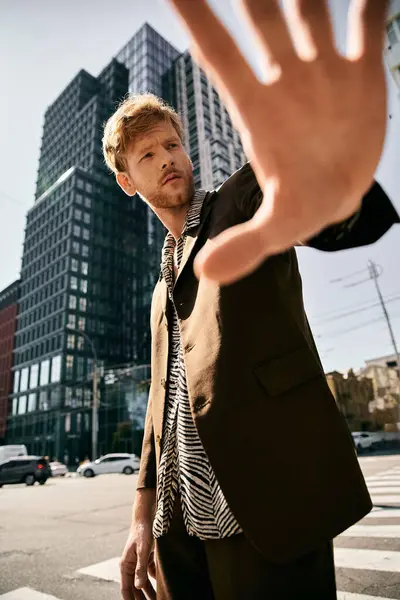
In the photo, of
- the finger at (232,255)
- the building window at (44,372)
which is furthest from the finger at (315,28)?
the building window at (44,372)

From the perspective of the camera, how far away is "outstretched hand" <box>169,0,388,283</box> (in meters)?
0.43

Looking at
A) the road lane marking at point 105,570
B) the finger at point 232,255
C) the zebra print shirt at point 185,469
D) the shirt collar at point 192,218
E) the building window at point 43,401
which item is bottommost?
the road lane marking at point 105,570

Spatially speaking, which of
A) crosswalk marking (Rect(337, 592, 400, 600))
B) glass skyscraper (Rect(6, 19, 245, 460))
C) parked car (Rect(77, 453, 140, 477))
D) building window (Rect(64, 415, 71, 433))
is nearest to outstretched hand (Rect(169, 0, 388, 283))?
crosswalk marking (Rect(337, 592, 400, 600))

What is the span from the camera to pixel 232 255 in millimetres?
432

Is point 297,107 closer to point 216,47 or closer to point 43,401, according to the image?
point 216,47

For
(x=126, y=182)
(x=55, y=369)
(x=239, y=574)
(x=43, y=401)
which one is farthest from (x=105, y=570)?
(x=43, y=401)

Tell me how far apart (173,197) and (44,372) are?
2097 inches

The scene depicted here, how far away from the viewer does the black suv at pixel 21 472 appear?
63.0 feet

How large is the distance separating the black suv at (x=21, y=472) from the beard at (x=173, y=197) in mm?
21863

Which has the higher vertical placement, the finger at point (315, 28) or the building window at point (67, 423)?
the building window at point (67, 423)

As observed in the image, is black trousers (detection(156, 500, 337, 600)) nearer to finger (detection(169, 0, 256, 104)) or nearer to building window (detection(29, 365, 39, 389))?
finger (detection(169, 0, 256, 104))

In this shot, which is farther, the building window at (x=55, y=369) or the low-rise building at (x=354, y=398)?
the building window at (x=55, y=369)

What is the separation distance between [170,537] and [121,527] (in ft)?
17.3

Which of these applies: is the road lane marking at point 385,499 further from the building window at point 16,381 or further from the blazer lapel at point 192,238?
the building window at point 16,381
